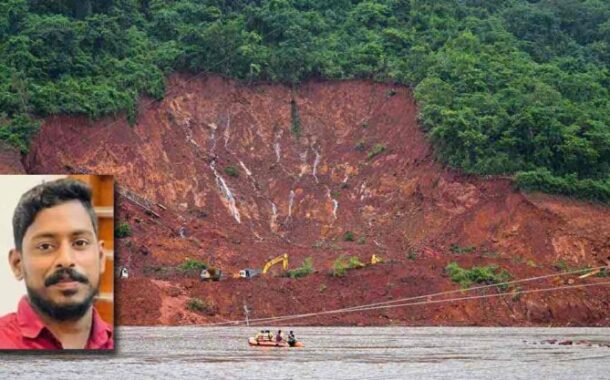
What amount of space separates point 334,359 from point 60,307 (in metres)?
27.1

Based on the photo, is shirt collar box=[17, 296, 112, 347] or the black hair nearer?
the black hair

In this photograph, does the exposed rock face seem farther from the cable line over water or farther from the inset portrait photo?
the inset portrait photo

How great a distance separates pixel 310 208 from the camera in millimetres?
88688

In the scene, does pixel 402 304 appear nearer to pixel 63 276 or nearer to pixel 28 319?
pixel 28 319

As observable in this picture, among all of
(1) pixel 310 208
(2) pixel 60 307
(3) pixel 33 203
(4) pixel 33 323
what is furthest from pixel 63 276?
(1) pixel 310 208

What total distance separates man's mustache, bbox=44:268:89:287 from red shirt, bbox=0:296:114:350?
1.78ft

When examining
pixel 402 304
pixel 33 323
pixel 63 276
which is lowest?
pixel 33 323

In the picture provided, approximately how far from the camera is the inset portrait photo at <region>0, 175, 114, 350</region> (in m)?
19.0

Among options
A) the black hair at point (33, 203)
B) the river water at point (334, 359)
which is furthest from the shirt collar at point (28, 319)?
the river water at point (334, 359)

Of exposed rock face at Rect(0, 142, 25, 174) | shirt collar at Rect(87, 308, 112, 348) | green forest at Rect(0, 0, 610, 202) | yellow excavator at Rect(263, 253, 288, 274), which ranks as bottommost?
shirt collar at Rect(87, 308, 112, 348)

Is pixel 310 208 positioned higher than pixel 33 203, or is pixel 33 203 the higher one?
pixel 310 208

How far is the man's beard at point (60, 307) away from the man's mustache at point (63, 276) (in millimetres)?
148

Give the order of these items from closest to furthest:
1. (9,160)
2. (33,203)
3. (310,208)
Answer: (33,203)
(9,160)
(310,208)

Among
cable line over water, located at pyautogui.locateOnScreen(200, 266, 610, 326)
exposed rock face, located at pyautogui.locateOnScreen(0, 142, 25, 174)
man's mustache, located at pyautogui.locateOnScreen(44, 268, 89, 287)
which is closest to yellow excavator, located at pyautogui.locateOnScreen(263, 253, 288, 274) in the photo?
cable line over water, located at pyautogui.locateOnScreen(200, 266, 610, 326)
